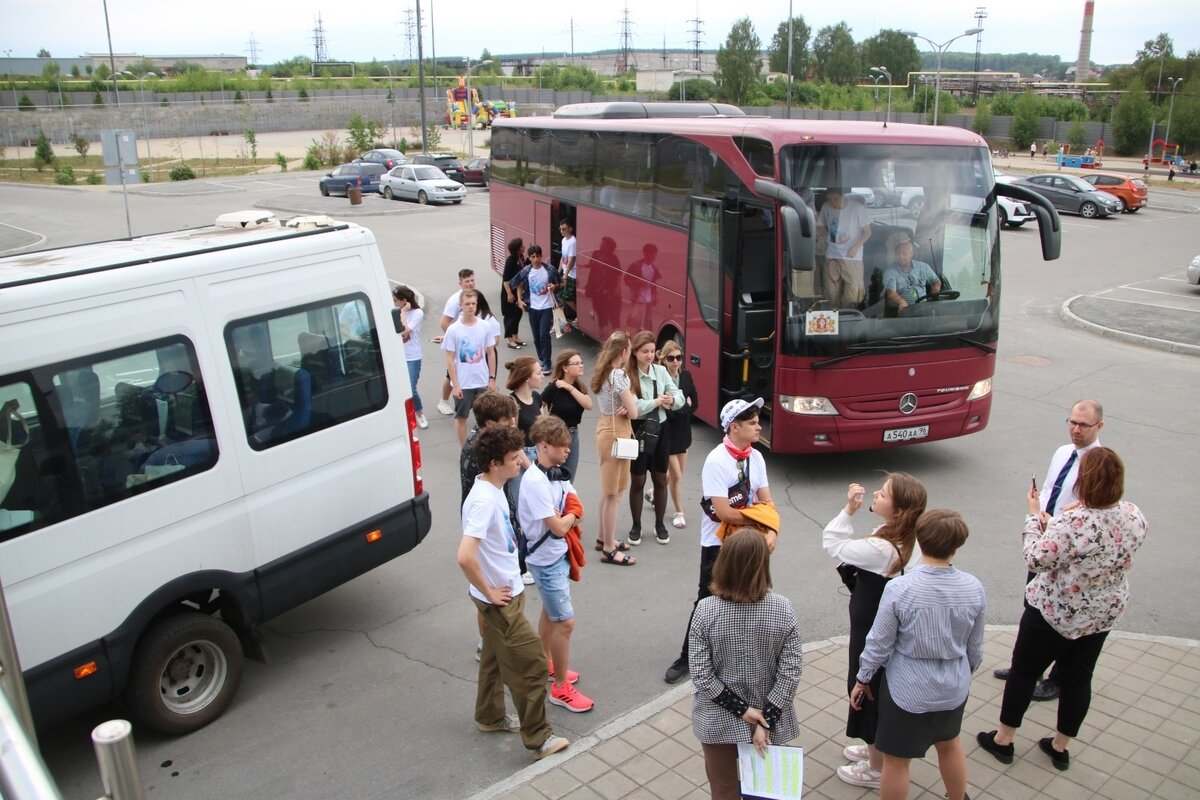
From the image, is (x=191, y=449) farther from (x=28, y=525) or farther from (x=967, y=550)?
(x=967, y=550)

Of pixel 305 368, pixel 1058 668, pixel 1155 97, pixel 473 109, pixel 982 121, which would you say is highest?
pixel 1155 97

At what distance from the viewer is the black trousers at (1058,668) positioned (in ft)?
16.4

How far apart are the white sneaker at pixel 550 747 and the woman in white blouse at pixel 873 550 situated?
60.2 inches

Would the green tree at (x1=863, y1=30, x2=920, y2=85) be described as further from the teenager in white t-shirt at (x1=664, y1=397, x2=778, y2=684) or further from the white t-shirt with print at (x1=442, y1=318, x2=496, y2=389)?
the teenager in white t-shirt at (x1=664, y1=397, x2=778, y2=684)

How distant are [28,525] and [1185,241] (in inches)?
1268

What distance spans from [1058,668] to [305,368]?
4.68m

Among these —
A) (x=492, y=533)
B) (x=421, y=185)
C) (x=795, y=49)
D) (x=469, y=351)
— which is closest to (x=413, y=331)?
(x=469, y=351)

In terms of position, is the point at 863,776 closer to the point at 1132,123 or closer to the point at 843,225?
the point at 843,225

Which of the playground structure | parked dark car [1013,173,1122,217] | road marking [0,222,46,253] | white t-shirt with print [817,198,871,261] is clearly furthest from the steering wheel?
the playground structure

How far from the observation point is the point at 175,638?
549cm

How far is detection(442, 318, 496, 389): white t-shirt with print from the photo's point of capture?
986cm

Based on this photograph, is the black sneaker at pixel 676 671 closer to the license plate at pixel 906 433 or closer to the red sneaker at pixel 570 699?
the red sneaker at pixel 570 699

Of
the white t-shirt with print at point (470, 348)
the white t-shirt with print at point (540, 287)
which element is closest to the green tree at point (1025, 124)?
the white t-shirt with print at point (540, 287)

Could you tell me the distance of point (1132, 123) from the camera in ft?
215
